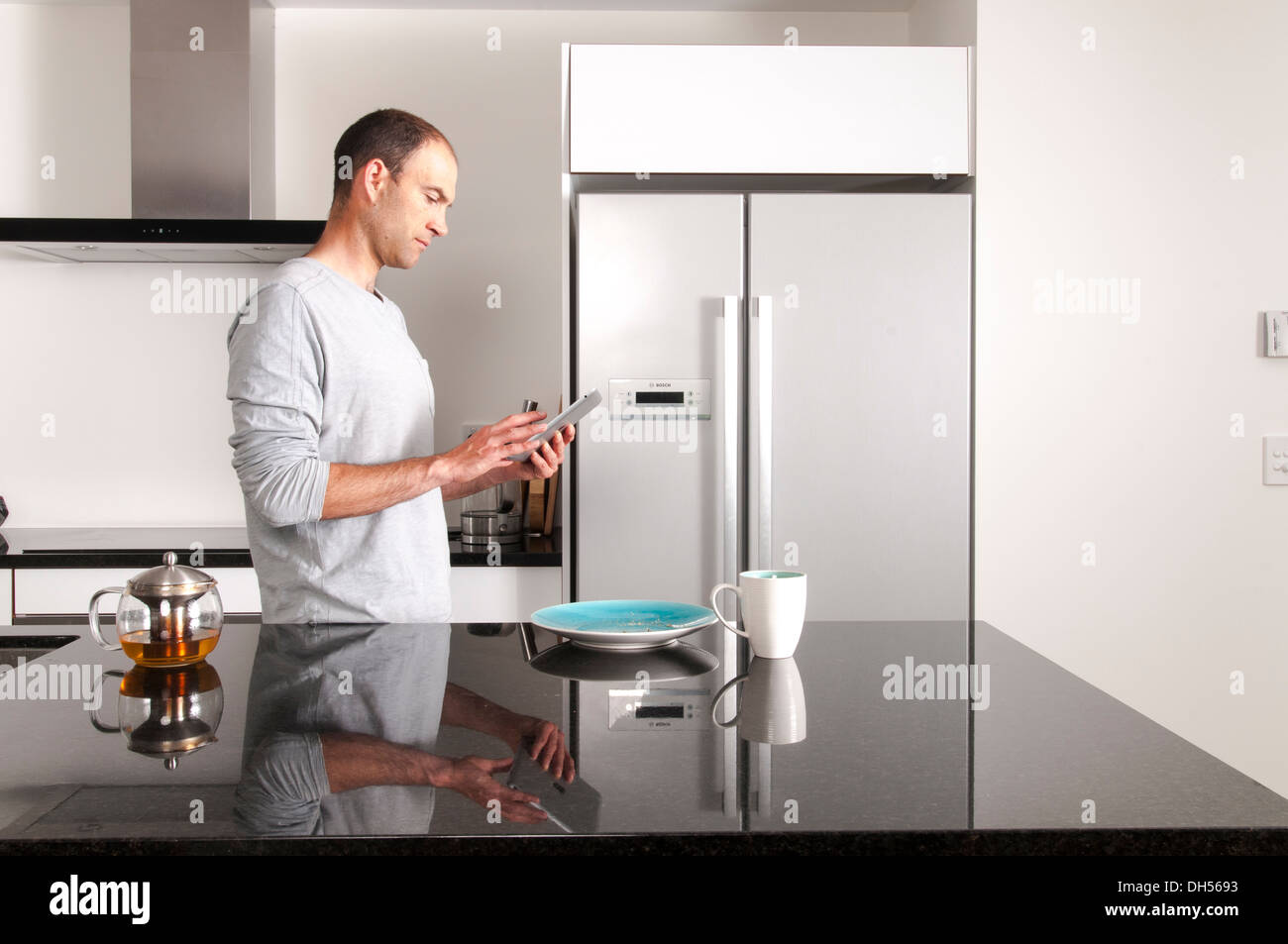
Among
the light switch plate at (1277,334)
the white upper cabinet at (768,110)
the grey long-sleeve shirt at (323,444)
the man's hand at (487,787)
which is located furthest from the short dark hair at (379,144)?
the light switch plate at (1277,334)

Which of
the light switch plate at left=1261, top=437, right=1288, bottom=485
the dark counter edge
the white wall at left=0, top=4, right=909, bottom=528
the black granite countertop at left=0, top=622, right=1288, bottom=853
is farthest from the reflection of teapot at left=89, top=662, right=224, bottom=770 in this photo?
the light switch plate at left=1261, top=437, right=1288, bottom=485

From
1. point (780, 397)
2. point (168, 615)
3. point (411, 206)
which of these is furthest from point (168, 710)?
point (780, 397)

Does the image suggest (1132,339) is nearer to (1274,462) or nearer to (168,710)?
(1274,462)

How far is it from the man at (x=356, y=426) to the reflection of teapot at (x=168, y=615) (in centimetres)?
29

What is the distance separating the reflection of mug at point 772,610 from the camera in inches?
44.1

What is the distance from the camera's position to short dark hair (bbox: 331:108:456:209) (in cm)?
159

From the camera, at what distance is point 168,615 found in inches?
42.6

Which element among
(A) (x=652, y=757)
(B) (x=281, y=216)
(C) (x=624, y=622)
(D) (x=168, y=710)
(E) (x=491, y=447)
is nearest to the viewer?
(A) (x=652, y=757)

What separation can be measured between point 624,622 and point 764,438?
3.83 ft

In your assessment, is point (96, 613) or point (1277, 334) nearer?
point (96, 613)

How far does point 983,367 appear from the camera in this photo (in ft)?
7.90

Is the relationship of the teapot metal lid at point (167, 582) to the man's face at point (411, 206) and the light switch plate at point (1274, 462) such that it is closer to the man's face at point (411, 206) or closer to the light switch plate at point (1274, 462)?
the man's face at point (411, 206)
